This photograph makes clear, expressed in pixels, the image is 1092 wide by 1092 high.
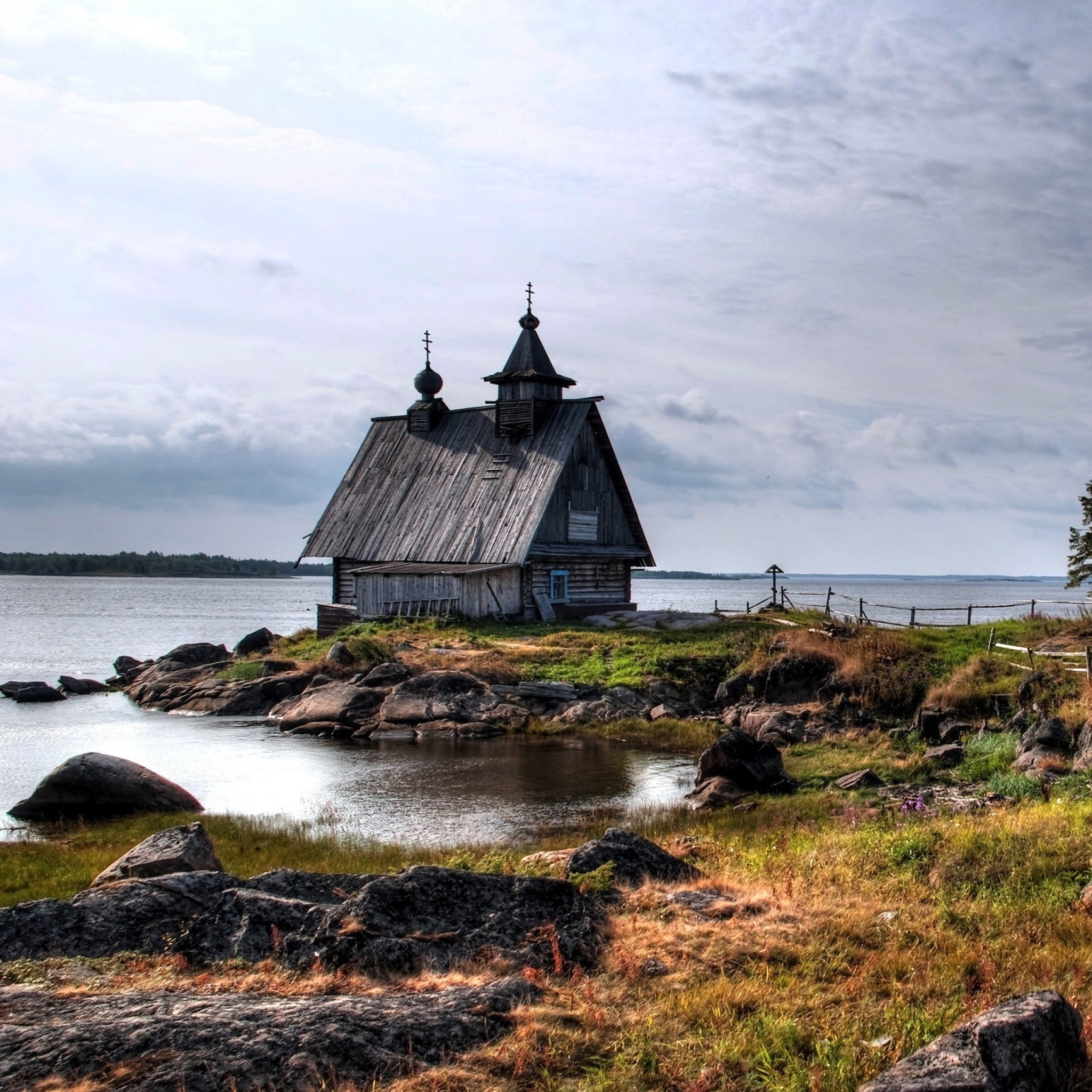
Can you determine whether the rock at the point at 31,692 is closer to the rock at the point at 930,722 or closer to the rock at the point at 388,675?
the rock at the point at 388,675

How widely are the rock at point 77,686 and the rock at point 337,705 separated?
13087 millimetres

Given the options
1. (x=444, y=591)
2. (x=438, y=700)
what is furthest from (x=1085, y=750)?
(x=444, y=591)

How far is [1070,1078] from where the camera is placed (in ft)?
17.7

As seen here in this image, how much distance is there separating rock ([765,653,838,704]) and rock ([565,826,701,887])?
51.7ft

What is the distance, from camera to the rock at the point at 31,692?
34.0 meters

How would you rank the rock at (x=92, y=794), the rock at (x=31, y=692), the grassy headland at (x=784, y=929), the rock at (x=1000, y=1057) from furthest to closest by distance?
the rock at (x=31, y=692)
the rock at (x=92, y=794)
the grassy headland at (x=784, y=929)
the rock at (x=1000, y=1057)

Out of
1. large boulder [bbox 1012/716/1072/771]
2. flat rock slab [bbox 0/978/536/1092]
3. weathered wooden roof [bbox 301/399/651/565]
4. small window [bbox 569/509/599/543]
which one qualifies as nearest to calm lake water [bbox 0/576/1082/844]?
large boulder [bbox 1012/716/1072/771]

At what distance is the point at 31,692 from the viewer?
34219mm

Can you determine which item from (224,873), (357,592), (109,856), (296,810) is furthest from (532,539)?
(224,873)

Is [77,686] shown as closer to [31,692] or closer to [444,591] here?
[31,692]

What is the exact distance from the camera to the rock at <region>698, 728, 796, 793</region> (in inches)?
694

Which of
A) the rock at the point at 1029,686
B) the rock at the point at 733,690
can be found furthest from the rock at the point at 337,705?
the rock at the point at 1029,686

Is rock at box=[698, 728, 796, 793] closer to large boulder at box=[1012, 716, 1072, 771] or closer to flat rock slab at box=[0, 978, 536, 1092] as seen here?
large boulder at box=[1012, 716, 1072, 771]

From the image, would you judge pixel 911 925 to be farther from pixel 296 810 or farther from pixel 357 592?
pixel 357 592
